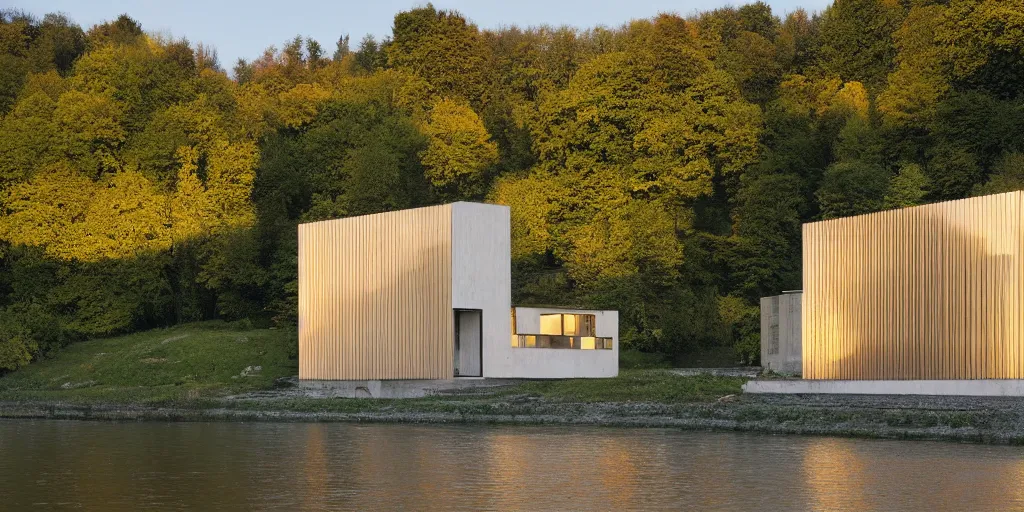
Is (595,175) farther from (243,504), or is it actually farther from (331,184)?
(243,504)

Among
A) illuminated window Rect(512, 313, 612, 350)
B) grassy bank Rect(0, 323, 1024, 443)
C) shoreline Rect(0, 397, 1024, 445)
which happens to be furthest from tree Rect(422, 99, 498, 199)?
shoreline Rect(0, 397, 1024, 445)

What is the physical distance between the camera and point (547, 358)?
3703cm

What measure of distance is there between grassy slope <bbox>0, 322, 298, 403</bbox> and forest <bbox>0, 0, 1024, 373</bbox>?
6.64ft

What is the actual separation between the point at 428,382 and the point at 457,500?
66.9 feet

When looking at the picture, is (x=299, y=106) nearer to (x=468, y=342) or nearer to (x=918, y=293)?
(x=468, y=342)

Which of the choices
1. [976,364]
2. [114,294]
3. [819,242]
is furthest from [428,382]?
[114,294]

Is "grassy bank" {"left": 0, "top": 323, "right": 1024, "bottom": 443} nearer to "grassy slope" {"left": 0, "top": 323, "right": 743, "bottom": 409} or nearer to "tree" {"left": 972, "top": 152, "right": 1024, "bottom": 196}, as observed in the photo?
"grassy slope" {"left": 0, "top": 323, "right": 743, "bottom": 409}

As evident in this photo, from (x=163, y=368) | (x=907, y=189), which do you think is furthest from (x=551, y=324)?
(x=907, y=189)

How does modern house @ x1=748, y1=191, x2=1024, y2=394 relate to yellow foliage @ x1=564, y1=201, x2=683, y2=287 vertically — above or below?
below

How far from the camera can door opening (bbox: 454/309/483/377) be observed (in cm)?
3506

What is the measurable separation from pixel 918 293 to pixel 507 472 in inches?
556

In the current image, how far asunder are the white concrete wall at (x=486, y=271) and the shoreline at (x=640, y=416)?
4.66 meters

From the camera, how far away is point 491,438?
2350 cm

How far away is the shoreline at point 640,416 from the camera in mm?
22250
